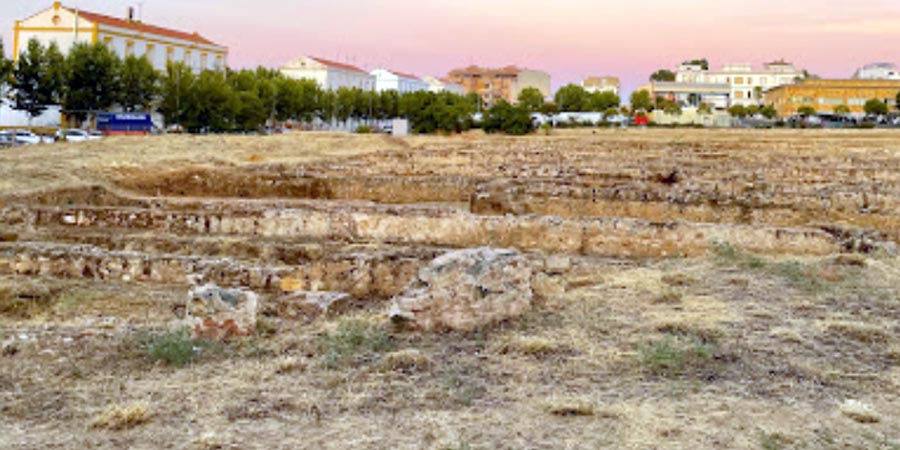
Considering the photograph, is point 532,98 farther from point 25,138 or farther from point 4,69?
point 25,138

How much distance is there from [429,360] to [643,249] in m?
7.15

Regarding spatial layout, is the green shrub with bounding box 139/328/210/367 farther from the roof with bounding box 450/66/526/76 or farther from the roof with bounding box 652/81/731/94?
the roof with bounding box 450/66/526/76

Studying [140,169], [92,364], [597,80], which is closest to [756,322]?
[92,364]

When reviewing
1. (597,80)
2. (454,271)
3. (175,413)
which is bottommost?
(175,413)

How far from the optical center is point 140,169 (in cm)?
2317

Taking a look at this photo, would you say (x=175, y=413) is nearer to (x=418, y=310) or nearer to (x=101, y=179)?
(x=418, y=310)

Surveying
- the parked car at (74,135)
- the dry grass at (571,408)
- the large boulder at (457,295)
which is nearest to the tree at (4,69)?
the parked car at (74,135)

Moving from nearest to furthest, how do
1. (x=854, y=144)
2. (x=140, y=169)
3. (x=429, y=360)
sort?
(x=429, y=360) → (x=140, y=169) → (x=854, y=144)

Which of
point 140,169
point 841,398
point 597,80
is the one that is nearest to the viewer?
point 841,398

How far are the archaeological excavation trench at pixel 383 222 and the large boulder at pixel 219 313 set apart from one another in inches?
123

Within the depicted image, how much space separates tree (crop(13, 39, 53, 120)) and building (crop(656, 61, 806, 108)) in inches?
3594

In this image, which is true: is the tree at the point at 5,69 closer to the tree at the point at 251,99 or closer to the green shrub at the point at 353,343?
the tree at the point at 251,99

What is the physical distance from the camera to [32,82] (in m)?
40.1

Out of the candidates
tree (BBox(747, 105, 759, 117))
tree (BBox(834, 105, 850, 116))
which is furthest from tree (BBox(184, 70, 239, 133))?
tree (BBox(834, 105, 850, 116))
